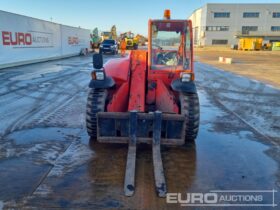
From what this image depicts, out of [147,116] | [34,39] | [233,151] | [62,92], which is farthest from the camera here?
[34,39]

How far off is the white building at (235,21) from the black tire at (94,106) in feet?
247

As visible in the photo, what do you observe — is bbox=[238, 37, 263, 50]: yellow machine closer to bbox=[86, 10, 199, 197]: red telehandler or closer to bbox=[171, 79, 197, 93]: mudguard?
bbox=[86, 10, 199, 197]: red telehandler

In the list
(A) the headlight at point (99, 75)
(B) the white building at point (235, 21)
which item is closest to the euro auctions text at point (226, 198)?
(A) the headlight at point (99, 75)

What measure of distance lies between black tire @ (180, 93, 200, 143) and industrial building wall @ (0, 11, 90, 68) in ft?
52.2

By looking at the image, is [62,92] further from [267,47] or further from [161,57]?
[267,47]

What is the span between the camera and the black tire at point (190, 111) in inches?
202

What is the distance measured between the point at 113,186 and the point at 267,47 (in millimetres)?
64954

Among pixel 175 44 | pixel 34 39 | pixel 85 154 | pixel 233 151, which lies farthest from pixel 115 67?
pixel 34 39

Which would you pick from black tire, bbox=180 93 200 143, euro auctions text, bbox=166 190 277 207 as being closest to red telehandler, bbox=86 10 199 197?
black tire, bbox=180 93 200 143

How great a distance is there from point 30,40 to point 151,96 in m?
18.4

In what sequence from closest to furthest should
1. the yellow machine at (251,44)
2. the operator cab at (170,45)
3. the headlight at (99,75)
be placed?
the headlight at (99,75)
the operator cab at (170,45)
the yellow machine at (251,44)

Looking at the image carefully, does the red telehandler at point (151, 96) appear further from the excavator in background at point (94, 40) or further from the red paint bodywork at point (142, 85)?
the excavator in background at point (94, 40)

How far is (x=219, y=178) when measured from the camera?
13.5 ft

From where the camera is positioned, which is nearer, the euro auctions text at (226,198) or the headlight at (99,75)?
the euro auctions text at (226,198)
